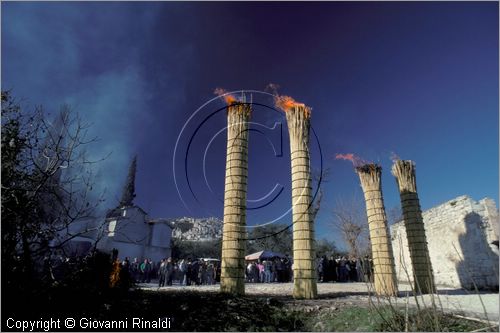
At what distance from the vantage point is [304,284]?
10172mm

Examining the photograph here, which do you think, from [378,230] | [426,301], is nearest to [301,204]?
[378,230]

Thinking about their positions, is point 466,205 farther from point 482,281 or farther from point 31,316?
point 31,316

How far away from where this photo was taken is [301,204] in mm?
10977

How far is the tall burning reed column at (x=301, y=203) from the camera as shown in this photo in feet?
33.6

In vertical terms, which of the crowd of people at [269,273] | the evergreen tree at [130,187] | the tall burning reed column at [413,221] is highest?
the evergreen tree at [130,187]

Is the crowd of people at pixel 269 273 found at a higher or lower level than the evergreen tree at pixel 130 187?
lower

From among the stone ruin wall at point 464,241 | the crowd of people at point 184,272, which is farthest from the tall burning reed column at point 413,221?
the crowd of people at point 184,272

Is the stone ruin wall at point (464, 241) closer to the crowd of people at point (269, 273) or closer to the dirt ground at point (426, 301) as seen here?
the dirt ground at point (426, 301)

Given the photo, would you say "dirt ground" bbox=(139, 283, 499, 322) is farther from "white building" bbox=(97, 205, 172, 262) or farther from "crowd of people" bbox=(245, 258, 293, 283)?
"white building" bbox=(97, 205, 172, 262)

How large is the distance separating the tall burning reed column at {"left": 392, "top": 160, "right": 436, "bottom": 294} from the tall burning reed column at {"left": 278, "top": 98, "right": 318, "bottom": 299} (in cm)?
470

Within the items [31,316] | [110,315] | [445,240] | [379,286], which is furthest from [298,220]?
[445,240]

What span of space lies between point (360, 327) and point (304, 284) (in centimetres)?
363

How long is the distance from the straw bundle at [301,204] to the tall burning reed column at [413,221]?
15.4ft

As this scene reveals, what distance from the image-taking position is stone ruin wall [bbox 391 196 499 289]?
14398 mm
